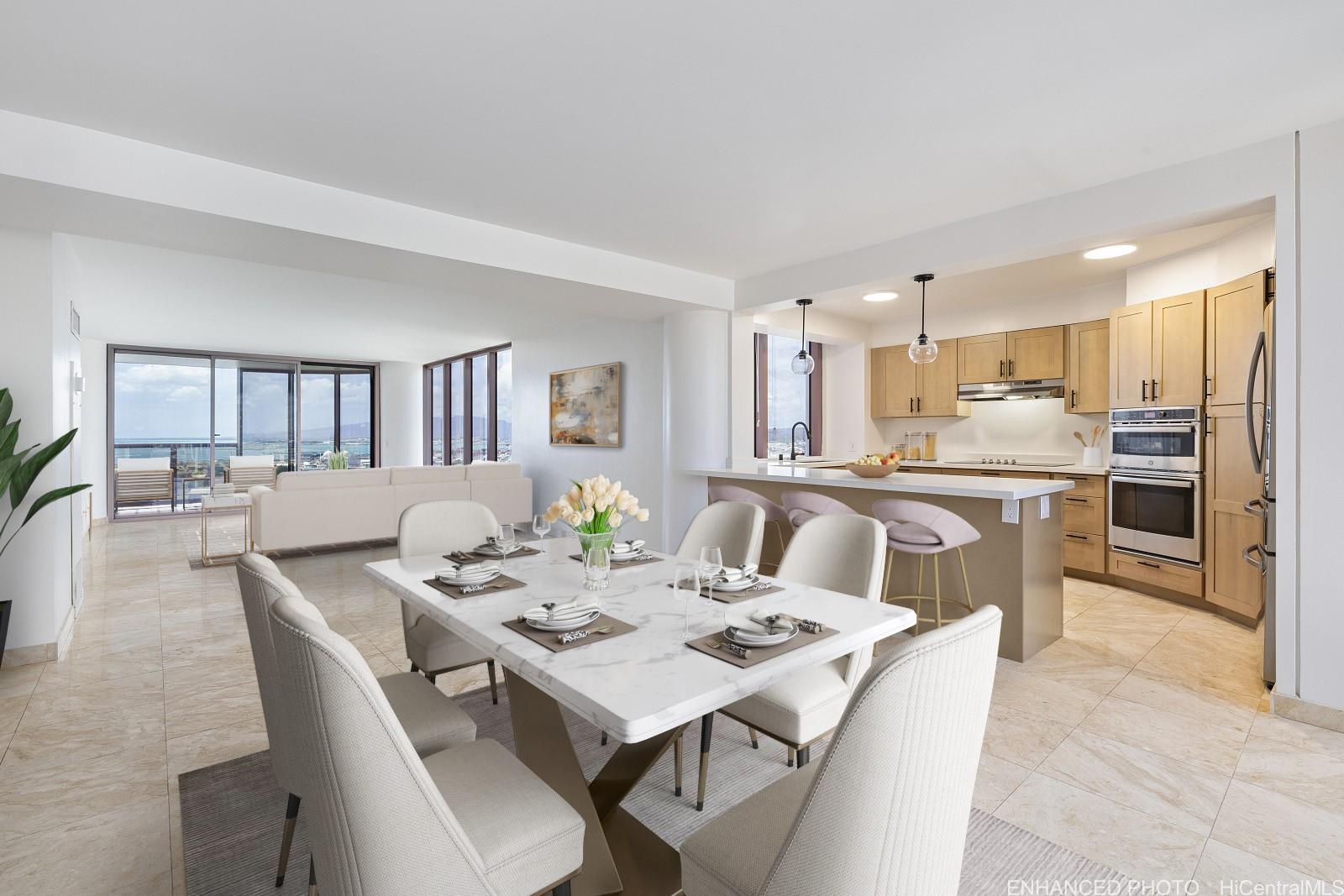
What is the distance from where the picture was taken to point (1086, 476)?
5.04m

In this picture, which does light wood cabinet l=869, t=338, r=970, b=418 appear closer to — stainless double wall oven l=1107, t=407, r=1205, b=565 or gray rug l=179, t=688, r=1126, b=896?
stainless double wall oven l=1107, t=407, r=1205, b=565

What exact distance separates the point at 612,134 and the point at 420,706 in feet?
7.43

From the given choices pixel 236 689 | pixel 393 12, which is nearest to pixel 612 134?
pixel 393 12

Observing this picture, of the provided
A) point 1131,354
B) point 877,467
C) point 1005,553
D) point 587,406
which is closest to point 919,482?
point 877,467

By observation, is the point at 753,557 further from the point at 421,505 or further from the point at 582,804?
the point at 421,505

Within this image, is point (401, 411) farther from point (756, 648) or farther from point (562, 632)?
point (756, 648)

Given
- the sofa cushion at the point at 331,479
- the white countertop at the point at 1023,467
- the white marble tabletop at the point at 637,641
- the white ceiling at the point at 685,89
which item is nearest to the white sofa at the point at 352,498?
the sofa cushion at the point at 331,479

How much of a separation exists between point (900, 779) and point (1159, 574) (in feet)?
15.6

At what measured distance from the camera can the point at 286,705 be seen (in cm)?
115

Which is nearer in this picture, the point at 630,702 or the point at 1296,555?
the point at 630,702

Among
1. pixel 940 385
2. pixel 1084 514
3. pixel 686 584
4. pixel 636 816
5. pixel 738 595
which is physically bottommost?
pixel 636 816

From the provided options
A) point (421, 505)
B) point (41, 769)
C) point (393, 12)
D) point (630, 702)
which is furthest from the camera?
point (421, 505)

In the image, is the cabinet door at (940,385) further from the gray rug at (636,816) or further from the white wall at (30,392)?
the white wall at (30,392)

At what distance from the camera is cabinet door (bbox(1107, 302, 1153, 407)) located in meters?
4.47
